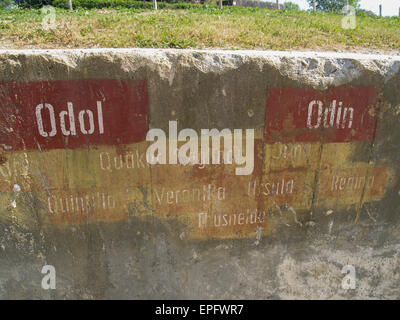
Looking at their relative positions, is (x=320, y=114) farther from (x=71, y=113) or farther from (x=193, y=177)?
(x=71, y=113)

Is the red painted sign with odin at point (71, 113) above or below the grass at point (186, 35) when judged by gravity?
below

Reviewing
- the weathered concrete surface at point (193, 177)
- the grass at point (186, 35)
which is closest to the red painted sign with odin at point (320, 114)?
the weathered concrete surface at point (193, 177)

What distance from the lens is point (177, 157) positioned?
117 inches

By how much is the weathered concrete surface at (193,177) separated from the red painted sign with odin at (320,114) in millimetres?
13

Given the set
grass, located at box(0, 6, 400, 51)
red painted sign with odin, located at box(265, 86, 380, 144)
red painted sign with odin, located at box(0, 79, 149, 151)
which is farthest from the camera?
grass, located at box(0, 6, 400, 51)

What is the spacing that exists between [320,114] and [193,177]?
52.4 inches

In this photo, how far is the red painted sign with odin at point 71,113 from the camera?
2.66 meters

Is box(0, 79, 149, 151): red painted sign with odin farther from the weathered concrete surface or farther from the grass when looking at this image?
the grass

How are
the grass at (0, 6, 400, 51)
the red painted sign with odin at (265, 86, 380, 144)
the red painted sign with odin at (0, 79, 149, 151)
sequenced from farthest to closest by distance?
the grass at (0, 6, 400, 51)
the red painted sign with odin at (265, 86, 380, 144)
the red painted sign with odin at (0, 79, 149, 151)

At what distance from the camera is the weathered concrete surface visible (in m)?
2.74

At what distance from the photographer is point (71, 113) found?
273cm

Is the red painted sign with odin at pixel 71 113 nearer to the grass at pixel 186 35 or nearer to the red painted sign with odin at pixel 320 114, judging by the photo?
the grass at pixel 186 35

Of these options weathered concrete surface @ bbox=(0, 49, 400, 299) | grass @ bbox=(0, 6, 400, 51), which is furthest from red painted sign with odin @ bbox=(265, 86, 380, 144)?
grass @ bbox=(0, 6, 400, 51)

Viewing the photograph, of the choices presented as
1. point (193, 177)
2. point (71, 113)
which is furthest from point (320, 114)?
point (71, 113)
